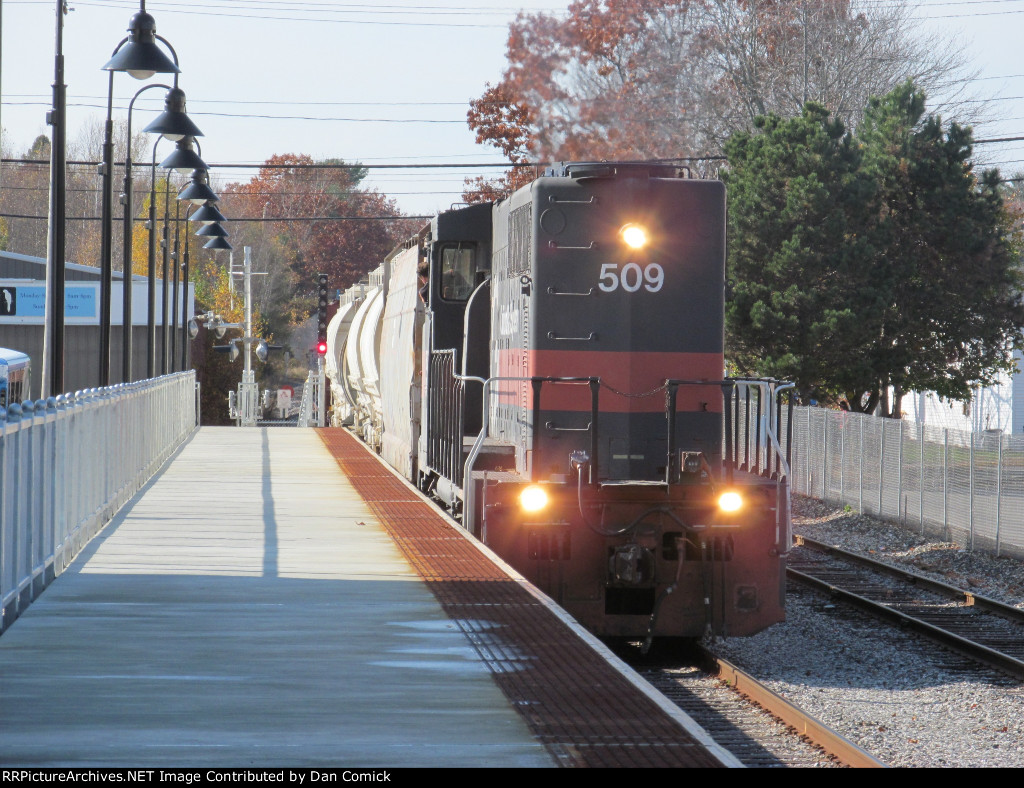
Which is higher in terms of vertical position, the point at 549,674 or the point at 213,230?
the point at 213,230

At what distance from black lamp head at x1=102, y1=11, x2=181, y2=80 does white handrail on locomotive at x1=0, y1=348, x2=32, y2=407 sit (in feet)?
27.2

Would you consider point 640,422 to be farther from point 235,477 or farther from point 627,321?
point 235,477

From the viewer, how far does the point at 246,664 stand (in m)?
6.89

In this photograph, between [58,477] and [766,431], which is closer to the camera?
[58,477]

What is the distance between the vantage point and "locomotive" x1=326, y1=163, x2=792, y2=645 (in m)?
10.4

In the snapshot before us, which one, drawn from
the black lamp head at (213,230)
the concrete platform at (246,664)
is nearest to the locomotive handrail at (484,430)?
the concrete platform at (246,664)

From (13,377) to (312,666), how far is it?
20.8 m

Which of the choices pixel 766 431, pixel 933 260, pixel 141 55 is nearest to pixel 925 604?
pixel 766 431

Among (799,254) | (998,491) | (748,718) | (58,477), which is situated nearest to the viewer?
(748,718)

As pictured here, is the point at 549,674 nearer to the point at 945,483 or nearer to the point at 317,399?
the point at 945,483

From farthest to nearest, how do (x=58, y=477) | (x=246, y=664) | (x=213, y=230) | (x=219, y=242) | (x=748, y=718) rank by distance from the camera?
1. (x=213, y=230)
2. (x=219, y=242)
3. (x=58, y=477)
4. (x=748, y=718)
5. (x=246, y=664)

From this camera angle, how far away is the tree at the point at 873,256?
28.9 metres

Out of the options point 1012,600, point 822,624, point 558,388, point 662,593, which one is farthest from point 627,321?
point 1012,600

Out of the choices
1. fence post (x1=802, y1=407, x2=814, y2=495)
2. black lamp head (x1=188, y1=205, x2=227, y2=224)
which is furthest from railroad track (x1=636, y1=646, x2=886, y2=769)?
black lamp head (x1=188, y1=205, x2=227, y2=224)
